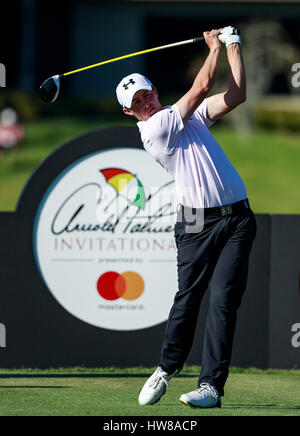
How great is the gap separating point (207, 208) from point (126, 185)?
1.66 meters

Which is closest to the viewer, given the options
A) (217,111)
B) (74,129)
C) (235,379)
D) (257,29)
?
(217,111)

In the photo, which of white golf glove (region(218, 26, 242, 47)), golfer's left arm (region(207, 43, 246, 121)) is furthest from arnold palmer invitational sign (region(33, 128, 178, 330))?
white golf glove (region(218, 26, 242, 47))

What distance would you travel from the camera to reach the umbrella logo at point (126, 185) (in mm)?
7234

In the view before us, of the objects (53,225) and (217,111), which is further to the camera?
(53,225)

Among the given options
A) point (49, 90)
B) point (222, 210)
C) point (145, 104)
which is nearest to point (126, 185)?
point (49, 90)

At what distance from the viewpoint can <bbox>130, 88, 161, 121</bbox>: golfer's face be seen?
5691 mm

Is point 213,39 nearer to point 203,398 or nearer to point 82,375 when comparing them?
point 203,398

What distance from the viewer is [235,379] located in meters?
6.82

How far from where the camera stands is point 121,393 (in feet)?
20.2

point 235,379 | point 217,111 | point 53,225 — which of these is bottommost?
point 235,379

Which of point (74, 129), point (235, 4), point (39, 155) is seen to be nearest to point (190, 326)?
point (39, 155)

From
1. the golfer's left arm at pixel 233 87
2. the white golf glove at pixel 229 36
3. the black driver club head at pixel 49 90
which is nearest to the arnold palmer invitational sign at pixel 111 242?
the black driver club head at pixel 49 90
